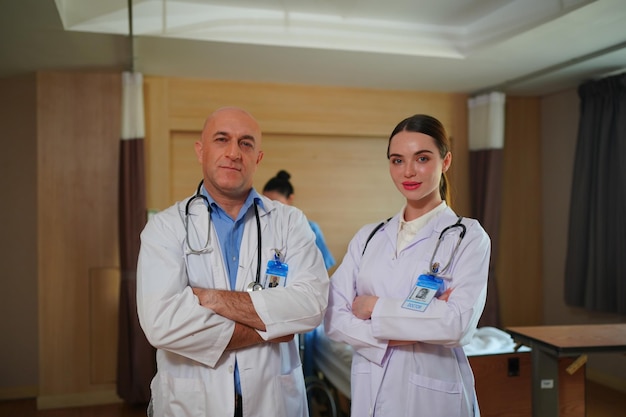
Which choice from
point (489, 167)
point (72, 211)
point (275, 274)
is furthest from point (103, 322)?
point (489, 167)

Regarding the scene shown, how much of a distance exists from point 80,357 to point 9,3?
269 centimetres

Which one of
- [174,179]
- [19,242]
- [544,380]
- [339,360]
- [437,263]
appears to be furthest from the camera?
[19,242]

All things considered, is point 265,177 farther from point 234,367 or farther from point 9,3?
point 234,367

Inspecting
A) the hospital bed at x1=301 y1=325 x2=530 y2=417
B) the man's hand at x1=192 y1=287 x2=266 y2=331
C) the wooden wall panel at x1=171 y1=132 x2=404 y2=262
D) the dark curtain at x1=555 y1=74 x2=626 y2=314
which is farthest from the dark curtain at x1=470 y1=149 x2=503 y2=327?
the man's hand at x1=192 y1=287 x2=266 y2=331

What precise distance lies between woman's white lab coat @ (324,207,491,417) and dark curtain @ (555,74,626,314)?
9.21 feet

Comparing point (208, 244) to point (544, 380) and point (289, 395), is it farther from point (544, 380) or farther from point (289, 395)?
point (544, 380)

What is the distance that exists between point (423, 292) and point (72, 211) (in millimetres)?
3287

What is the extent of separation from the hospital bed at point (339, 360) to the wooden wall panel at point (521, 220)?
1568 mm

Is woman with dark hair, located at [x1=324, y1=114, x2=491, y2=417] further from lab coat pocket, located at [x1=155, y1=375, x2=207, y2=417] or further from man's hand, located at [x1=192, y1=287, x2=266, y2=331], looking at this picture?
lab coat pocket, located at [x1=155, y1=375, x2=207, y2=417]

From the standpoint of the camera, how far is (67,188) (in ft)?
13.2

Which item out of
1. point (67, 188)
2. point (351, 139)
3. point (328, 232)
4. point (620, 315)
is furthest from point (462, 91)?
point (67, 188)

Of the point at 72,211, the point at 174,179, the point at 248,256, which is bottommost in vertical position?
the point at 248,256

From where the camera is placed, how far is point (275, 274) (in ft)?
5.57

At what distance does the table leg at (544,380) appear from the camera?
7.15ft
